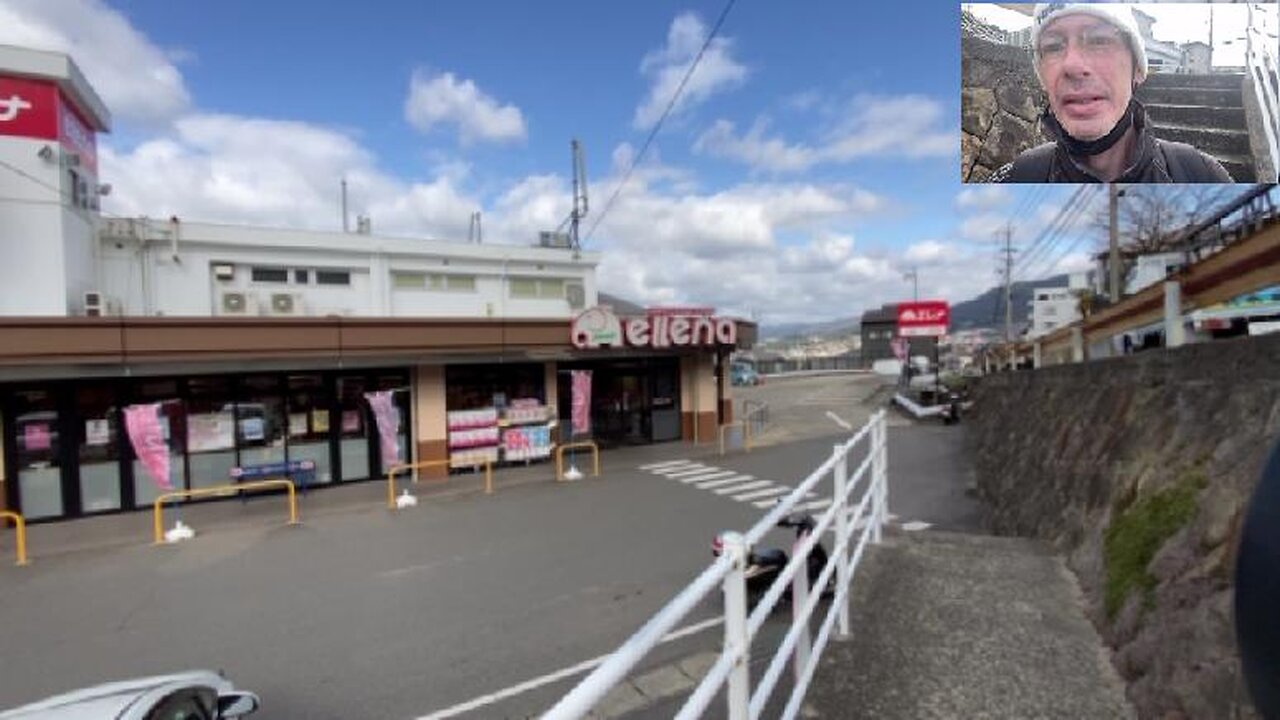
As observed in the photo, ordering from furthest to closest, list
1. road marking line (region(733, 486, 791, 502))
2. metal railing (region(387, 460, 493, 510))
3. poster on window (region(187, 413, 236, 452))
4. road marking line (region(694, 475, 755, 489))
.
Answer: road marking line (region(694, 475, 755, 489))
poster on window (region(187, 413, 236, 452))
metal railing (region(387, 460, 493, 510))
road marking line (region(733, 486, 791, 502))

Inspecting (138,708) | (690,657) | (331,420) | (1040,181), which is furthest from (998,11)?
(138,708)

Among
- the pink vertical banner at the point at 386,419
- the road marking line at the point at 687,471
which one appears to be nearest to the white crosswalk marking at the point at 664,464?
the road marking line at the point at 687,471

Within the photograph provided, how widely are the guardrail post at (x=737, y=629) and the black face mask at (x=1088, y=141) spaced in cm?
1995

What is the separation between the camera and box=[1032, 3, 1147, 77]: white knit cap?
16.1 meters

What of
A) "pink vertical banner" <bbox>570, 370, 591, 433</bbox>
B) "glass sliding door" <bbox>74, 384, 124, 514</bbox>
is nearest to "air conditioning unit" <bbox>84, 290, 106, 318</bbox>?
"glass sliding door" <bbox>74, 384, 124, 514</bbox>

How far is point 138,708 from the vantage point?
3365 millimetres

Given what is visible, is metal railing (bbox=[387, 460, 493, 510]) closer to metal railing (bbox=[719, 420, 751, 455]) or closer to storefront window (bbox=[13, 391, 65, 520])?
storefront window (bbox=[13, 391, 65, 520])

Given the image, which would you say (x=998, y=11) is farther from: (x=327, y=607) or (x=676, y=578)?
(x=327, y=607)

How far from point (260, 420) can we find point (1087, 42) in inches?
892

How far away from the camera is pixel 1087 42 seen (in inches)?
635

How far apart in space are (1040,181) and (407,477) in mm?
19256

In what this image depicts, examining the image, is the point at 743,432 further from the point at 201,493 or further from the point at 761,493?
the point at 201,493

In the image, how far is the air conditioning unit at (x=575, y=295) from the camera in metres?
24.1

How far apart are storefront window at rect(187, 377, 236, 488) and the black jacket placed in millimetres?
20536
